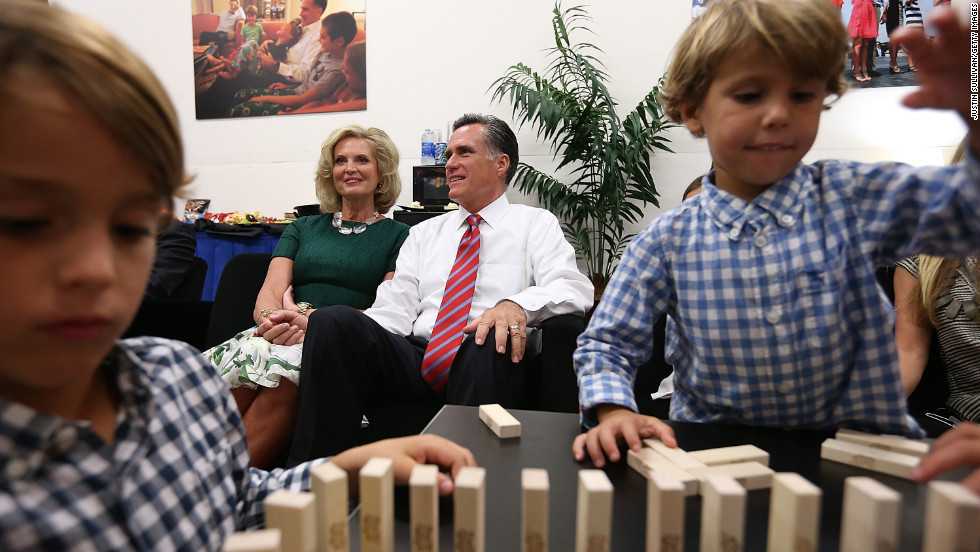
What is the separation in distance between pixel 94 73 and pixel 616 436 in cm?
76

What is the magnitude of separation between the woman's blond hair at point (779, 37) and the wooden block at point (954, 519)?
2.52 ft

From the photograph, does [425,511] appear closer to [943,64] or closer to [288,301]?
[943,64]

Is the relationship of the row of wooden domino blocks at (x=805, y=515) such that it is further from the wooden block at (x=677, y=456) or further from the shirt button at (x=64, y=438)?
the shirt button at (x=64, y=438)

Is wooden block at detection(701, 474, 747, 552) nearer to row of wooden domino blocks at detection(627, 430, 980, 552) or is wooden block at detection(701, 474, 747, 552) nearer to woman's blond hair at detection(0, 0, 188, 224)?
row of wooden domino blocks at detection(627, 430, 980, 552)

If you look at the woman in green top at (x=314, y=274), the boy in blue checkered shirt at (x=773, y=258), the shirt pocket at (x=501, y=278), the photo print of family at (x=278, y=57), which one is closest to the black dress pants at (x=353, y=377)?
the woman in green top at (x=314, y=274)

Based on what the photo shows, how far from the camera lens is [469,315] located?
105 inches

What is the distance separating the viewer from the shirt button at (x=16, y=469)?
535 mm

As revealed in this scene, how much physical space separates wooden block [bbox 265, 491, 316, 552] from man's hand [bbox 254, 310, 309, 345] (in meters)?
2.06

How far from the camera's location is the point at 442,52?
480cm

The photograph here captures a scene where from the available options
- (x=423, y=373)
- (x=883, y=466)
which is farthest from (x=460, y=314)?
(x=883, y=466)

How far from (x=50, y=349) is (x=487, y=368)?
1.71 m

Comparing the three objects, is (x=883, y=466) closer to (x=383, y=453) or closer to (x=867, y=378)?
(x=867, y=378)

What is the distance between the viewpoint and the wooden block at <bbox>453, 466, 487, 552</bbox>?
0.53 meters

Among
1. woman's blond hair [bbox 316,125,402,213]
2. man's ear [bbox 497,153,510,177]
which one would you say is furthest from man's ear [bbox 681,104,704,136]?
woman's blond hair [bbox 316,125,402,213]
